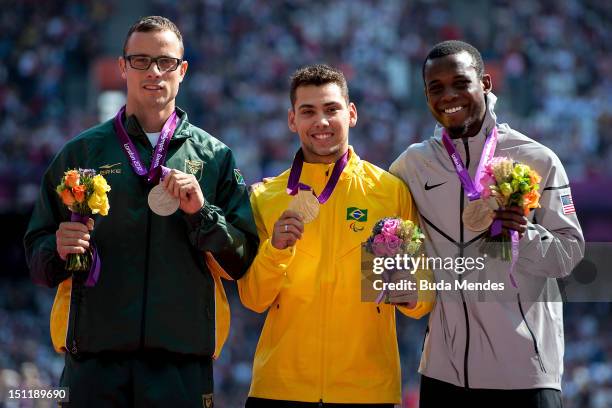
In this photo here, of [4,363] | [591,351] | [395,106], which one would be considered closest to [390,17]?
[395,106]

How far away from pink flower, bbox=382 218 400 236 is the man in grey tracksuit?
15.5 inches

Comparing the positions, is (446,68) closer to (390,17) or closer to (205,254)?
(205,254)

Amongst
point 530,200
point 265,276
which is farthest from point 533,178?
point 265,276

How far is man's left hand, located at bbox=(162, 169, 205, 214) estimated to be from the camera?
4543 millimetres

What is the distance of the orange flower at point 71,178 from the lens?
4559 millimetres

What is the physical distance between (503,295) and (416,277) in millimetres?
382

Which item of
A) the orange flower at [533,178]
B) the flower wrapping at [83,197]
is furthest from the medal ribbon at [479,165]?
the flower wrapping at [83,197]

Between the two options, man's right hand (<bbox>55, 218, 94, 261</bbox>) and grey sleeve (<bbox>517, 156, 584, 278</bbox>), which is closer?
man's right hand (<bbox>55, 218, 94, 261</bbox>)

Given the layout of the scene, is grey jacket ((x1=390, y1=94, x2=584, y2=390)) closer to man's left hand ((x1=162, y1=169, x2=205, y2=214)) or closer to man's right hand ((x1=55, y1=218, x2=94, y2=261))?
A: man's left hand ((x1=162, y1=169, x2=205, y2=214))

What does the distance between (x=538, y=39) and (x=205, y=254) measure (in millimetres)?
18629

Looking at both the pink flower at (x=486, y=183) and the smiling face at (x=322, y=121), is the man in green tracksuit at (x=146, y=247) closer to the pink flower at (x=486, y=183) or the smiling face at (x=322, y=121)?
the smiling face at (x=322, y=121)

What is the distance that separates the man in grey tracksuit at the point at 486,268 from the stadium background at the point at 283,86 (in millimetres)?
11164

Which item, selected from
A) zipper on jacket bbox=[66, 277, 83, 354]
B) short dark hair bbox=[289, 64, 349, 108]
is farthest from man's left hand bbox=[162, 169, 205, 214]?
short dark hair bbox=[289, 64, 349, 108]

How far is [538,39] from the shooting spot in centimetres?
2253
